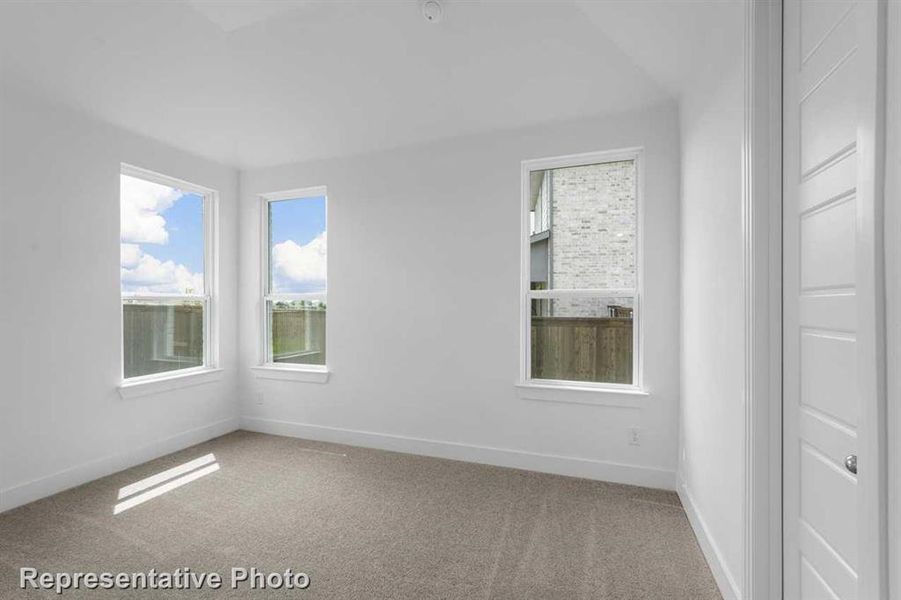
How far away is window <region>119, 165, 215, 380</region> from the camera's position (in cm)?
343

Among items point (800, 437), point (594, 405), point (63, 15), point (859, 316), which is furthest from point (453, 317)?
point (63, 15)

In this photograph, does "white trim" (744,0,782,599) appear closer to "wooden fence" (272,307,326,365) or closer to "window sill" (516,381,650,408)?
"window sill" (516,381,650,408)

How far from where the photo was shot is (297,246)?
165 inches

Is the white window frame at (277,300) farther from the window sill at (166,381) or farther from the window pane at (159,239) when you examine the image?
the window pane at (159,239)

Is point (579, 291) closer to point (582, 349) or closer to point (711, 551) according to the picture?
point (582, 349)

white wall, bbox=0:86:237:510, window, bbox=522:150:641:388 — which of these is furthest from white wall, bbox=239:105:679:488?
white wall, bbox=0:86:237:510

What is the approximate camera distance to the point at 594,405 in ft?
10.2

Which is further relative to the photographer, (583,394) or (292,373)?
(292,373)

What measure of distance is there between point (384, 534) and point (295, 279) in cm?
260

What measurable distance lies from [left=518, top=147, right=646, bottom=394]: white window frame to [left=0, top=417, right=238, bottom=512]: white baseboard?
284cm

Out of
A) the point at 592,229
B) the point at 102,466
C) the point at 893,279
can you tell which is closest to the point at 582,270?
the point at 592,229

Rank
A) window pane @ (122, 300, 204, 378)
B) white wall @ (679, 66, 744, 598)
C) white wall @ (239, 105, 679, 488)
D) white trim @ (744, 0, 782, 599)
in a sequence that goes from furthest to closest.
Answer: window pane @ (122, 300, 204, 378), white wall @ (239, 105, 679, 488), white wall @ (679, 66, 744, 598), white trim @ (744, 0, 782, 599)

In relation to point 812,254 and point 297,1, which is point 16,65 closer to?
point 297,1

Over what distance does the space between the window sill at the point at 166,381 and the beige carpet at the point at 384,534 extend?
1.89 feet
